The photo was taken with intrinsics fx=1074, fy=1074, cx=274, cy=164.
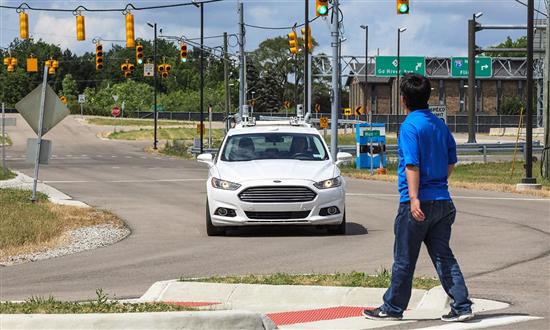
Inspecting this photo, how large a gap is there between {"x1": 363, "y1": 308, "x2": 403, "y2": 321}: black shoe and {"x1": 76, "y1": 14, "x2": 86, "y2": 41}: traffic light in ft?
110

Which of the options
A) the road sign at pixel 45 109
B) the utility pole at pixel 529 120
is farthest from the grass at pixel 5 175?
the utility pole at pixel 529 120

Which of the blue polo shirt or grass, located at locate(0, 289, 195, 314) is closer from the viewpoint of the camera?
grass, located at locate(0, 289, 195, 314)

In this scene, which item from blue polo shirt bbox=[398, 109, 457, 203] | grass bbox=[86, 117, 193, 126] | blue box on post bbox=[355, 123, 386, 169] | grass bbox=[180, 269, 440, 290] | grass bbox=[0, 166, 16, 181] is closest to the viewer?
blue polo shirt bbox=[398, 109, 457, 203]

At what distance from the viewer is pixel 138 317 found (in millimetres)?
7449

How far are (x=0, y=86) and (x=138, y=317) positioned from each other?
5964 inches

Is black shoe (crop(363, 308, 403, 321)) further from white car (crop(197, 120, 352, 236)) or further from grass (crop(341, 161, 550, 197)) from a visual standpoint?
grass (crop(341, 161, 550, 197))

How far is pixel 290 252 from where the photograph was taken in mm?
14383

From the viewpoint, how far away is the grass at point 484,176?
29391 mm

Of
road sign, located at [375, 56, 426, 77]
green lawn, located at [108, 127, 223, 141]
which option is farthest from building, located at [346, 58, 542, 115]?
green lawn, located at [108, 127, 223, 141]

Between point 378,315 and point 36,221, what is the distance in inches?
421

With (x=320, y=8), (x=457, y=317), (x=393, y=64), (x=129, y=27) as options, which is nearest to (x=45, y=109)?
(x=320, y=8)

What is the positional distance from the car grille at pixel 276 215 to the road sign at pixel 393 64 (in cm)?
8683

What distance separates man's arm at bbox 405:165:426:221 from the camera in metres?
8.17

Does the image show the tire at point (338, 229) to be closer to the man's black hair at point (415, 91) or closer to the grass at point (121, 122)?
the man's black hair at point (415, 91)
